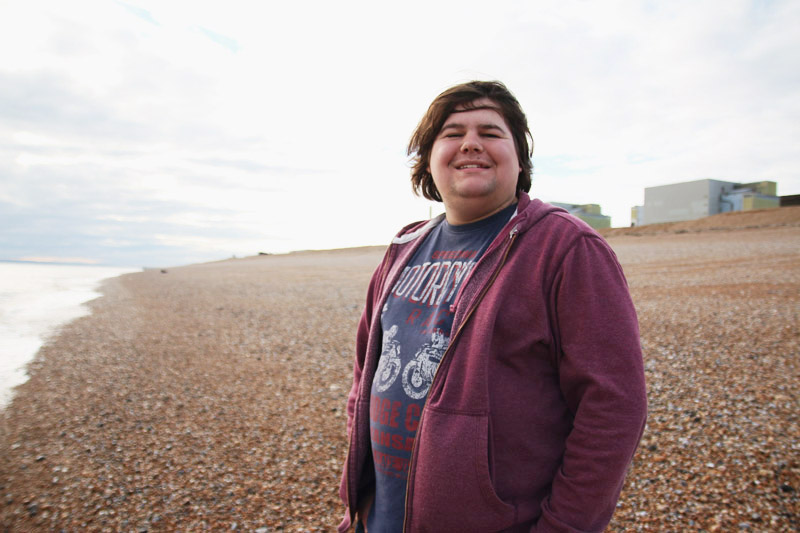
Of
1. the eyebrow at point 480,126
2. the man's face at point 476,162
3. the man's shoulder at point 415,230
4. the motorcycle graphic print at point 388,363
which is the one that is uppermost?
the eyebrow at point 480,126

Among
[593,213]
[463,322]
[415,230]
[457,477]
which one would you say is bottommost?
[457,477]

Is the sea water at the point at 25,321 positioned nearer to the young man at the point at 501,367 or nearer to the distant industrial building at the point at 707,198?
the young man at the point at 501,367

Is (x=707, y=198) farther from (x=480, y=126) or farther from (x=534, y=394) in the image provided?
(x=534, y=394)

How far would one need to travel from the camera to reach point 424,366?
1799 mm

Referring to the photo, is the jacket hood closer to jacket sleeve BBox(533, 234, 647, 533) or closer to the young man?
the young man

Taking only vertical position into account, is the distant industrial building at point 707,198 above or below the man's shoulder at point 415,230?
above

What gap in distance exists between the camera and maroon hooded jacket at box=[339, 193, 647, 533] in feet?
4.86

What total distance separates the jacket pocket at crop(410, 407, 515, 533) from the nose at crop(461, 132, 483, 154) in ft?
3.28

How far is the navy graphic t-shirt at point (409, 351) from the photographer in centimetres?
181

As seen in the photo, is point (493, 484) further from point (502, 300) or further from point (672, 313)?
point (672, 313)

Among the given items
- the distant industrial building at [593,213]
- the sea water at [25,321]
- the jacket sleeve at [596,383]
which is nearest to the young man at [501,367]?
the jacket sleeve at [596,383]

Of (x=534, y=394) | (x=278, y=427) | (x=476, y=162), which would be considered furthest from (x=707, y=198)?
(x=534, y=394)

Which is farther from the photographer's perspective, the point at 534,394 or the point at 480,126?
the point at 480,126

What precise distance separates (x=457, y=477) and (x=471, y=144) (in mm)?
1224
